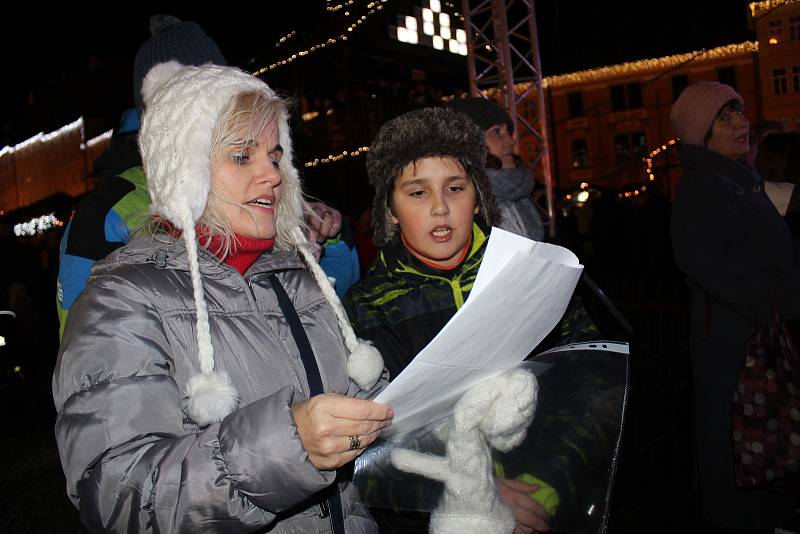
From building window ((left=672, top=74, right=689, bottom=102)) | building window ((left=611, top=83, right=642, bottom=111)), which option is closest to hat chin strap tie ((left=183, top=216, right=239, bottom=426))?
building window ((left=672, top=74, right=689, bottom=102))

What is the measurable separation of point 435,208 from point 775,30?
781 centimetres

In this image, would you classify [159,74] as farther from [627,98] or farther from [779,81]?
[627,98]

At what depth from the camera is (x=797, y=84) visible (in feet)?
27.7

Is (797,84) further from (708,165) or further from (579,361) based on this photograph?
(579,361)

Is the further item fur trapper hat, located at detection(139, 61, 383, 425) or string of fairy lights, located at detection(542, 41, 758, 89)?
string of fairy lights, located at detection(542, 41, 758, 89)

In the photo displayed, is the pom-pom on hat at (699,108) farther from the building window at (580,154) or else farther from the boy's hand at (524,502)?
the building window at (580,154)

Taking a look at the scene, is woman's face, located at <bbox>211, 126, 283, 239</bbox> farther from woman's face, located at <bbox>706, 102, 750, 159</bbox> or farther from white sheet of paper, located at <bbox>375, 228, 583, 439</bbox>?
woman's face, located at <bbox>706, 102, 750, 159</bbox>

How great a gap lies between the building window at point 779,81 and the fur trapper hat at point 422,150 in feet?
27.4

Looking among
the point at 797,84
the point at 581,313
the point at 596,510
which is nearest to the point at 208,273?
the point at 596,510

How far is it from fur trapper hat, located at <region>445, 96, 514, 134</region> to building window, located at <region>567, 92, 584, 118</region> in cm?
4211

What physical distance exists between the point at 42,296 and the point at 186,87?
31.5 feet

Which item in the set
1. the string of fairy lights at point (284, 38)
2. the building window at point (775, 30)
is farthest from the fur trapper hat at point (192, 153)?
the string of fairy lights at point (284, 38)

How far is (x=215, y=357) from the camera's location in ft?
4.95

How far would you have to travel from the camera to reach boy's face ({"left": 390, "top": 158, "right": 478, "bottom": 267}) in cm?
237
